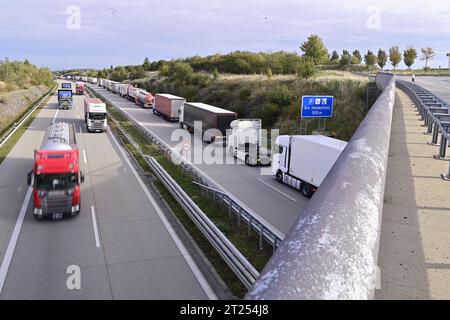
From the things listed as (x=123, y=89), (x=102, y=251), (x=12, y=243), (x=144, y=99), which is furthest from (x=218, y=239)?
(x=123, y=89)

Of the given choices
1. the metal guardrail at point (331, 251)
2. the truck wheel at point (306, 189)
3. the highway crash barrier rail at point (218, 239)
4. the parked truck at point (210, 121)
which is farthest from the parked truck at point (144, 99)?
the metal guardrail at point (331, 251)

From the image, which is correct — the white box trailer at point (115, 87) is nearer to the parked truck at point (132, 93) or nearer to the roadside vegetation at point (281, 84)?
the roadside vegetation at point (281, 84)

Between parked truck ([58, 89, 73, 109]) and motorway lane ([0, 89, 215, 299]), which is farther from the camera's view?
parked truck ([58, 89, 73, 109])

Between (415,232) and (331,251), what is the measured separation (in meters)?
3.01

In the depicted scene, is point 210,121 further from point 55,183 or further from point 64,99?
point 64,99

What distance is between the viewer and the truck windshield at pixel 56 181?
14398mm

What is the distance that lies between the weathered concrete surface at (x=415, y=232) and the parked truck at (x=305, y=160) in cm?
907

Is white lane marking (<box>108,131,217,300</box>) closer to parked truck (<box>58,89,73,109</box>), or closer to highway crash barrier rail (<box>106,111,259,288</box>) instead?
highway crash barrier rail (<box>106,111,259,288</box>)

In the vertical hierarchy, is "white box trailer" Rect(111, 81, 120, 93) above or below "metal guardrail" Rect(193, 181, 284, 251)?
above

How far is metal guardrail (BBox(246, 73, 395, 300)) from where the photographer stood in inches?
72.5

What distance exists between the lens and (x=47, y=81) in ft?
376

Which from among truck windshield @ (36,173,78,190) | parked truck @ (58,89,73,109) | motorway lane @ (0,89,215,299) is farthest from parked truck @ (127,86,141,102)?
truck windshield @ (36,173,78,190)

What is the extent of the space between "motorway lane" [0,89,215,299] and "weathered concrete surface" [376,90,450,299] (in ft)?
18.1
